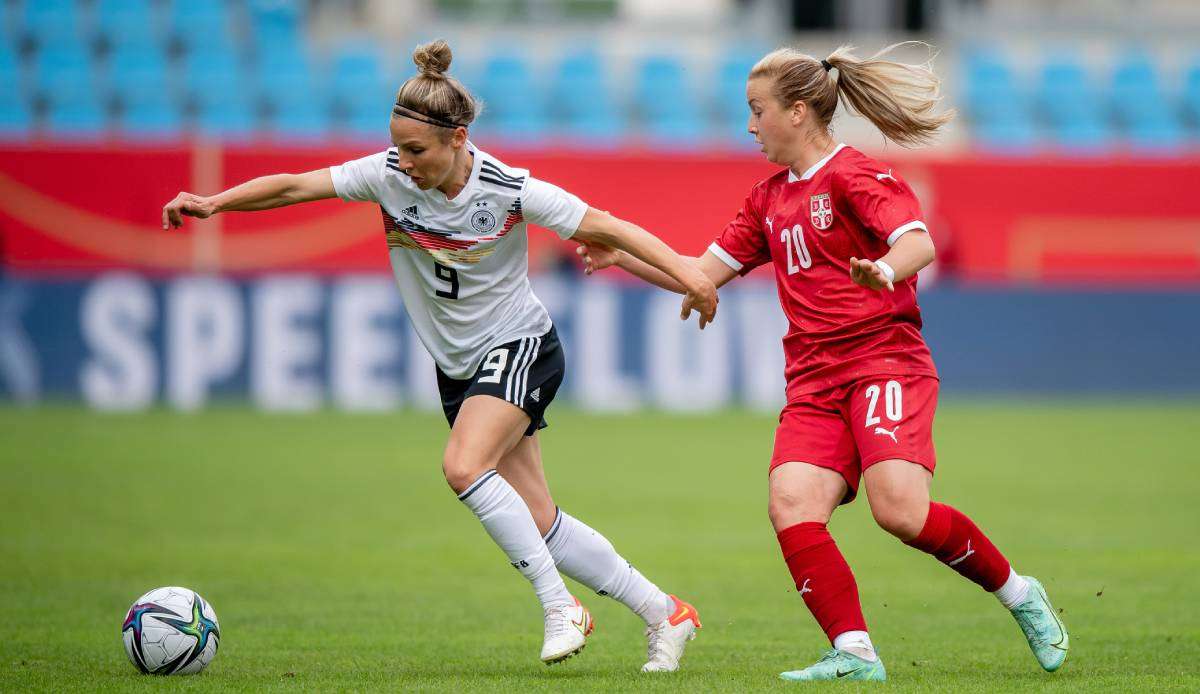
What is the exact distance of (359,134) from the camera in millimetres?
20406

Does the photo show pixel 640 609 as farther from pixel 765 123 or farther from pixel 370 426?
pixel 370 426

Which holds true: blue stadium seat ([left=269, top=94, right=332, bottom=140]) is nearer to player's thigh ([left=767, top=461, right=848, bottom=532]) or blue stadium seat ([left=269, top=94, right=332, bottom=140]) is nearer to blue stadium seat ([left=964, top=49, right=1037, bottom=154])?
blue stadium seat ([left=964, top=49, right=1037, bottom=154])

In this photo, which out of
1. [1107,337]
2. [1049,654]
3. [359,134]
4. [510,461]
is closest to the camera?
[1049,654]

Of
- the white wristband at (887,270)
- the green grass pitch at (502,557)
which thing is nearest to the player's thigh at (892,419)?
the white wristband at (887,270)

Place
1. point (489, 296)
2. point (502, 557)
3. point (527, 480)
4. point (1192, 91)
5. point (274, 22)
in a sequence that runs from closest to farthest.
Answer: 1. point (489, 296)
2. point (527, 480)
3. point (502, 557)
4. point (274, 22)
5. point (1192, 91)

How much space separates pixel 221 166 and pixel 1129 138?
504 inches

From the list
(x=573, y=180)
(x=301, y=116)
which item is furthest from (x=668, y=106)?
(x=301, y=116)

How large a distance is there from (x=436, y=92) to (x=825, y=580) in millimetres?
2126

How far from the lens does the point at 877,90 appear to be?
5.60 meters

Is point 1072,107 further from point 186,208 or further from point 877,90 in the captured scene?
point 186,208

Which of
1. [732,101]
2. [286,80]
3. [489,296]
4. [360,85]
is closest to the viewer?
[489,296]

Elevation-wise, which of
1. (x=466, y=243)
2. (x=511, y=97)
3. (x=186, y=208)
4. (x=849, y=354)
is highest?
(x=186, y=208)

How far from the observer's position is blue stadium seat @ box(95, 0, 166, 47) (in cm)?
2086

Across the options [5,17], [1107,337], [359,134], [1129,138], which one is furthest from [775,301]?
[5,17]
